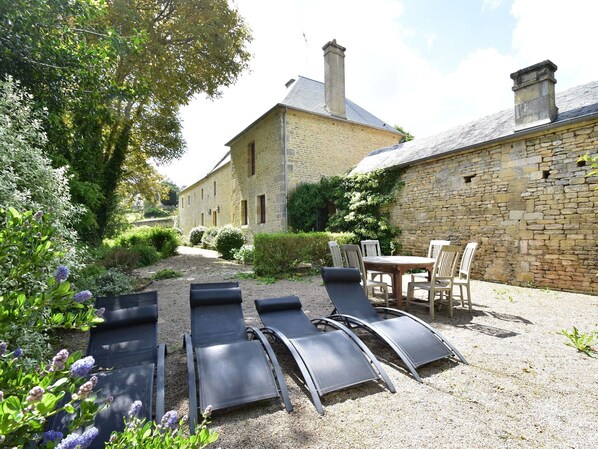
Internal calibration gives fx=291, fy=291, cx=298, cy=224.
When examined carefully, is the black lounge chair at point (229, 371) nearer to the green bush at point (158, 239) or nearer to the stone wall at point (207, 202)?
the green bush at point (158, 239)

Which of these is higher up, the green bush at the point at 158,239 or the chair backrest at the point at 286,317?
the green bush at the point at 158,239

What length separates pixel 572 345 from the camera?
3.43 m

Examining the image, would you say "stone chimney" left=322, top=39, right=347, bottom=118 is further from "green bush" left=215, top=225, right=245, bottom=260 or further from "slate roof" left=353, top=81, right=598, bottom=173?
→ "green bush" left=215, top=225, right=245, bottom=260

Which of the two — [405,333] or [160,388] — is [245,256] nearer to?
[405,333]

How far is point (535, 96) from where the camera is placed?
23.2 feet

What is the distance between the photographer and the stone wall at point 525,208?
612cm

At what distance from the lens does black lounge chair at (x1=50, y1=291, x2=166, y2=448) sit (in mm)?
1835

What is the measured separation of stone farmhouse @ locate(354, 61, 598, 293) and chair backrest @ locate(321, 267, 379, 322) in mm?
5282

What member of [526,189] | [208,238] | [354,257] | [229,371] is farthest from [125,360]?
[208,238]

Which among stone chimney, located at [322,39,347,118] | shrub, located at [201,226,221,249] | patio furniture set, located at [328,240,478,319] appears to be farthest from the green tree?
patio furniture set, located at [328,240,478,319]

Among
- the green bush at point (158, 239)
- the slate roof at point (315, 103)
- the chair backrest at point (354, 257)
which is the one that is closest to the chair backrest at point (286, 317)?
the chair backrest at point (354, 257)

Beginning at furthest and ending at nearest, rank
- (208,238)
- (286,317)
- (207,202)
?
(207,202), (208,238), (286,317)

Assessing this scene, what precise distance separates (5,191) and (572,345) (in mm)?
5983

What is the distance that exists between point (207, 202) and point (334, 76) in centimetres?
1461
